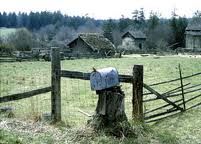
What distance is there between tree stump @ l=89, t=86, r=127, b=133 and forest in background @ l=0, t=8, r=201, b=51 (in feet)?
161

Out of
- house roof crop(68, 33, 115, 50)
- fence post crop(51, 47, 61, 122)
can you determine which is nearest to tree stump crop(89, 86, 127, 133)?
fence post crop(51, 47, 61, 122)

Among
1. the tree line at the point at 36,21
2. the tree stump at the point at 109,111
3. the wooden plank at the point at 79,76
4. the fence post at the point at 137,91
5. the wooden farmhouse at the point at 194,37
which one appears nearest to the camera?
the tree stump at the point at 109,111

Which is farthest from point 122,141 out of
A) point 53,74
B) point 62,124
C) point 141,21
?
point 141,21

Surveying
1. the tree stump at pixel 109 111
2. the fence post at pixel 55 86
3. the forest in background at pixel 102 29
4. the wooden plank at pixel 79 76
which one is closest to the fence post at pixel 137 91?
the wooden plank at pixel 79 76

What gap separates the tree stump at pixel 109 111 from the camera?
7.46m

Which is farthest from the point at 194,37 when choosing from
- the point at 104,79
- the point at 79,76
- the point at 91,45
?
the point at 104,79

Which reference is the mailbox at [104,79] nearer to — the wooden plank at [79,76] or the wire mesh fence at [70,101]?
the wooden plank at [79,76]

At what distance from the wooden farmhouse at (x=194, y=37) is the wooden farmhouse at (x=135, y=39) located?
46.1ft

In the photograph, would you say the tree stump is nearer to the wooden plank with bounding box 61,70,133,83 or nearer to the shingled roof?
the wooden plank with bounding box 61,70,133,83

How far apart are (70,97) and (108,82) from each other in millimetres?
9192

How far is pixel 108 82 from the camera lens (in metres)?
7.50

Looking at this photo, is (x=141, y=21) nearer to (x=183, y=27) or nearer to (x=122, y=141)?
(x=183, y=27)

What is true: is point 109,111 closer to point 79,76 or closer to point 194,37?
point 79,76

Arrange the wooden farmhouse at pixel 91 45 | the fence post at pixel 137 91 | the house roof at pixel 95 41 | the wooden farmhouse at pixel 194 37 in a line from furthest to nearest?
the wooden farmhouse at pixel 194 37 < the house roof at pixel 95 41 < the wooden farmhouse at pixel 91 45 < the fence post at pixel 137 91
